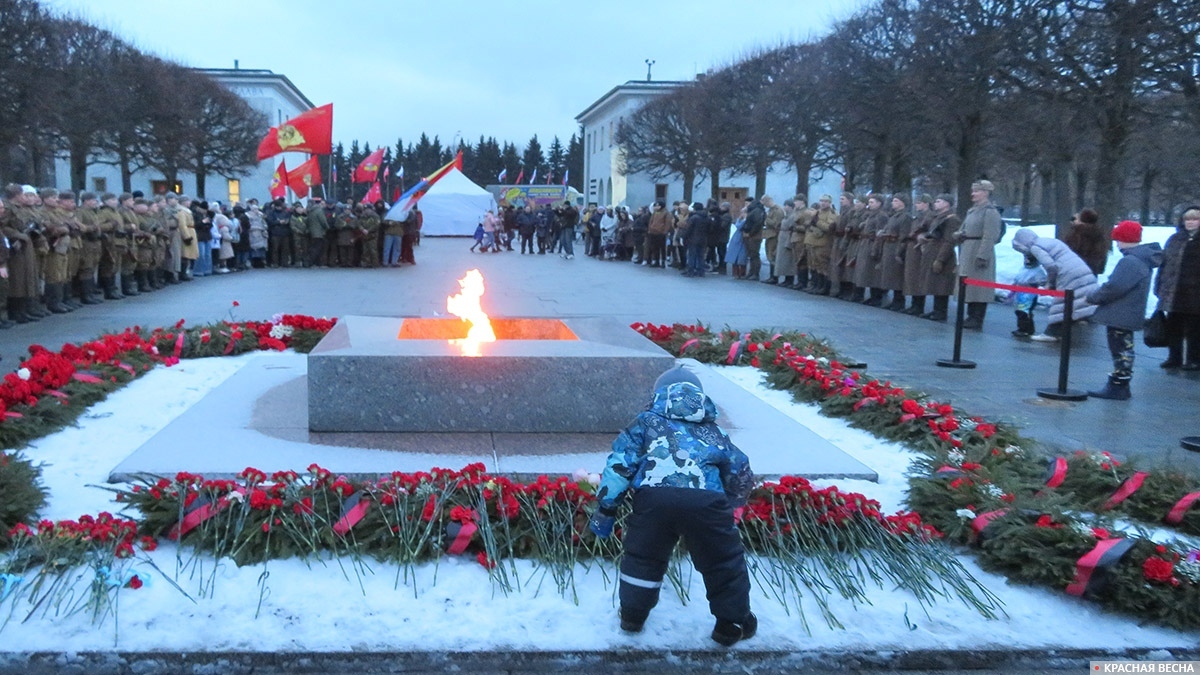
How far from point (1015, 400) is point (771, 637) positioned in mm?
5748

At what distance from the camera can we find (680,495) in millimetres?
4199

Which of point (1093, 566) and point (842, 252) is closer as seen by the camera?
point (1093, 566)

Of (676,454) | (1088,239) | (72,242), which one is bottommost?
(676,454)

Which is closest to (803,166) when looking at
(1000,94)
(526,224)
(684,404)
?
(526,224)

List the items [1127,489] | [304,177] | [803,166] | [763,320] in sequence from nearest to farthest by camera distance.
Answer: [1127,489] → [763,320] → [304,177] → [803,166]

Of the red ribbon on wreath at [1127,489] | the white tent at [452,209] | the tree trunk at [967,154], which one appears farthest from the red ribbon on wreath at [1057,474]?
the white tent at [452,209]

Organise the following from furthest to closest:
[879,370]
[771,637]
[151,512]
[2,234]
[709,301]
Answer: [709,301] → [2,234] → [879,370] → [151,512] → [771,637]

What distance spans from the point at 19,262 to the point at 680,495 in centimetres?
1171

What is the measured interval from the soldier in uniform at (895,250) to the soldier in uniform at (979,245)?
1996 millimetres

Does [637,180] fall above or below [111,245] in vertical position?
above

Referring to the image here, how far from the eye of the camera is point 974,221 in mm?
14039

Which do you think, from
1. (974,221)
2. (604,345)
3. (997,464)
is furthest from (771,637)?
(974,221)

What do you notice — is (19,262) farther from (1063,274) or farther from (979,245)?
(1063,274)

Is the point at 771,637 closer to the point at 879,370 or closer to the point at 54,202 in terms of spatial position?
the point at 879,370
